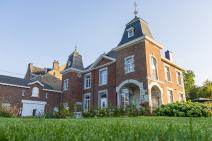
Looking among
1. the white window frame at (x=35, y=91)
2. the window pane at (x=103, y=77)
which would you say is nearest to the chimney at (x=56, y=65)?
the white window frame at (x=35, y=91)

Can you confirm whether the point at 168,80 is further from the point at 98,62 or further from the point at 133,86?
the point at 98,62

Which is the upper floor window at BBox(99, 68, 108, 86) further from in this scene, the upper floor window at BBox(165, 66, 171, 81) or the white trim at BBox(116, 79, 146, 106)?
the upper floor window at BBox(165, 66, 171, 81)

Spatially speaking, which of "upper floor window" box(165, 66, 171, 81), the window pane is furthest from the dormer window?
"upper floor window" box(165, 66, 171, 81)

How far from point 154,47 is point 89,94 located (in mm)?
10571

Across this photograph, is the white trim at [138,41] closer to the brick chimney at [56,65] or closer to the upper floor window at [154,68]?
the upper floor window at [154,68]

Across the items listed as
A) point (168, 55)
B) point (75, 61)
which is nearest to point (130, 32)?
point (168, 55)

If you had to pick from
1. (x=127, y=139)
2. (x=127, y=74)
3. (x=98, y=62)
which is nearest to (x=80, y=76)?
(x=98, y=62)

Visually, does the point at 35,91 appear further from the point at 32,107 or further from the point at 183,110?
the point at 183,110

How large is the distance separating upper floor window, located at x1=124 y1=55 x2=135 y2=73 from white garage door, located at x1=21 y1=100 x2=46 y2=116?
48.0ft

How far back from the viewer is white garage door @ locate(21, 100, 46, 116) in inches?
1180

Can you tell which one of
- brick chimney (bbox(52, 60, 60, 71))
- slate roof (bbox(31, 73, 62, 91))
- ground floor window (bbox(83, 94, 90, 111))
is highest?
brick chimney (bbox(52, 60, 60, 71))

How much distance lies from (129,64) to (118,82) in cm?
226

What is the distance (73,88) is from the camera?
29.4 meters

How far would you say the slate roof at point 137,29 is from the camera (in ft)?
74.5
